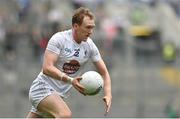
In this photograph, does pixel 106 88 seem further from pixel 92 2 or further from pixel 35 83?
pixel 92 2

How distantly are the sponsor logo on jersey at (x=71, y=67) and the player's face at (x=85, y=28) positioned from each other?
15.4 inches

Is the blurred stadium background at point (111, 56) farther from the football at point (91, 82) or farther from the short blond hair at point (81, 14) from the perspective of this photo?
the football at point (91, 82)

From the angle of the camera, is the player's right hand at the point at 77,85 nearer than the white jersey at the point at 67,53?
Yes

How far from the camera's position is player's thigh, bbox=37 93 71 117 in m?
11.7

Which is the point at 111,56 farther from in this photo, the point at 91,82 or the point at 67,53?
the point at 91,82

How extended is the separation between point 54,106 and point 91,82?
77 cm

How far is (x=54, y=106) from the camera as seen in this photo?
11.8 m

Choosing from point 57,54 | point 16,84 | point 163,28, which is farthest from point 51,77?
point 163,28

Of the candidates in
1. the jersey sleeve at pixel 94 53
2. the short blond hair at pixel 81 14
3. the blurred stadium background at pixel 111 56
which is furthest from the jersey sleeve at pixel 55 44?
the blurred stadium background at pixel 111 56

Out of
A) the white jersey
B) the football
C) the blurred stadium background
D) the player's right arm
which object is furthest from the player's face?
the blurred stadium background

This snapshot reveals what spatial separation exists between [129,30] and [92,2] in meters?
1.76

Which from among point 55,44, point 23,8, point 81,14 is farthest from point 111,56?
point 81,14

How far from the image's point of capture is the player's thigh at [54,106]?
459 inches

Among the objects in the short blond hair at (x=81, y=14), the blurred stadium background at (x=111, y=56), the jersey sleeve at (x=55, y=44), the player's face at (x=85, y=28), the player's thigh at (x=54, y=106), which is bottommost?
the blurred stadium background at (x=111, y=56)
